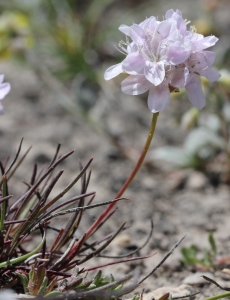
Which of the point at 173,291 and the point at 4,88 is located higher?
the point at 4,88

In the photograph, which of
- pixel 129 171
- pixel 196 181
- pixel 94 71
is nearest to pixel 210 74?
pixel 196 181

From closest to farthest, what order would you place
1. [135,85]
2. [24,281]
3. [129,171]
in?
[24,281]
[135,85]
[129,171]

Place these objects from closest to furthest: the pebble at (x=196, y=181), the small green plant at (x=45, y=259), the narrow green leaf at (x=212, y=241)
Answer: the small green plant at (x=45, y=259) → the narrow green leaf at (x=212, y=241) → the pebble at (x=196, y=181)

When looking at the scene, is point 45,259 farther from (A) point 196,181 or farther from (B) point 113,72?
(A) point 196,181

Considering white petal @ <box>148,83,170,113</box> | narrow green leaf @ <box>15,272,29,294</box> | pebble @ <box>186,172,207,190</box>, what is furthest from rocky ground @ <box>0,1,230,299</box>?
white petal @ <box>148,83,170,113</box>

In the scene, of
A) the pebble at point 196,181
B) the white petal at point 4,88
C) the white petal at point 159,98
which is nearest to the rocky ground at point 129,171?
the pebble at point 196,181

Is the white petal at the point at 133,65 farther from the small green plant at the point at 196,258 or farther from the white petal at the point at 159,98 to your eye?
the small green plant at the point at 196,258
